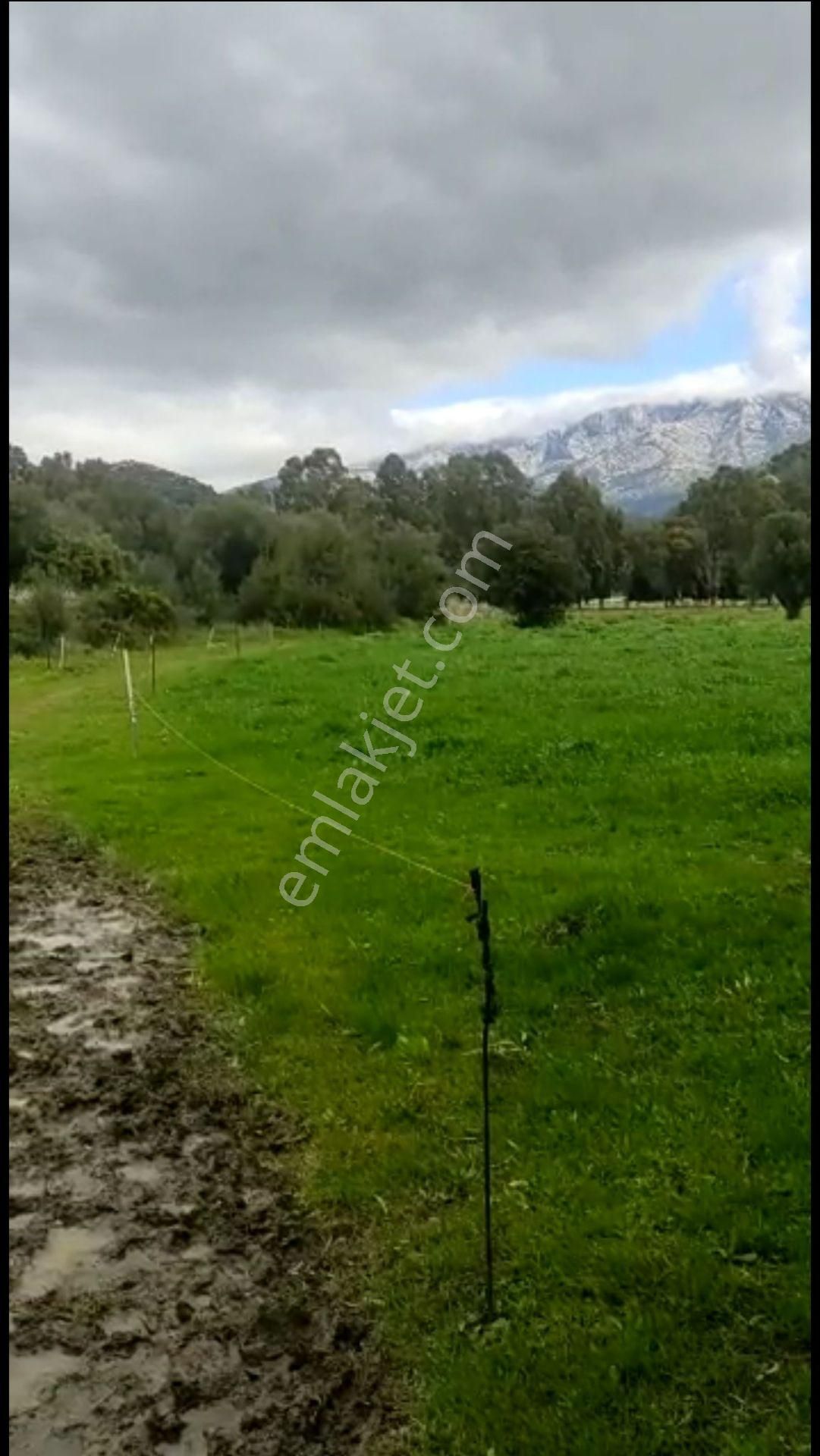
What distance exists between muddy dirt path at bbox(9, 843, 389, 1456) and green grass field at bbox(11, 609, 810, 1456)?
0.91 ft

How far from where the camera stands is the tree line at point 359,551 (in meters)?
47.0

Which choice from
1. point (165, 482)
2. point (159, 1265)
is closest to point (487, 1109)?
point (159, 1265)

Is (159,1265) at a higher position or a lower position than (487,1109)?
lower

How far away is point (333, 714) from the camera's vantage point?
756 inches

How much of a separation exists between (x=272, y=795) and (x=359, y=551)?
4083 centimetres

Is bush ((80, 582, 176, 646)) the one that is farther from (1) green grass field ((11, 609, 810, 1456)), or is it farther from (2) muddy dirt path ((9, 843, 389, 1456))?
(2) muddy dirt path ((9, 843, 389, 1456))

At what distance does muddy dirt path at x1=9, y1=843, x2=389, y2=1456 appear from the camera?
427 cm

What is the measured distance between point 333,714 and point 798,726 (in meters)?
7.73

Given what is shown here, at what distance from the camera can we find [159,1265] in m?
5.25

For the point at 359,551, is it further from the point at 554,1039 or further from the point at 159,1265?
the point at 159,1265

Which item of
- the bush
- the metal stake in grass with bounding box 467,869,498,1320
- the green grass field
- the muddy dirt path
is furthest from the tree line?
the metal stake in grass with bounding box 467,869,498,1320

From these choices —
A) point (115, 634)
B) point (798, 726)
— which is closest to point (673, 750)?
point (798, 726)

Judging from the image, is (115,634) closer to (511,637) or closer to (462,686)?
(511,637)

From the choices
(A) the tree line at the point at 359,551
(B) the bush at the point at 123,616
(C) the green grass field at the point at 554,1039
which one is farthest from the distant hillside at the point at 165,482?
(C) the green grass field at the point at 554,1039
